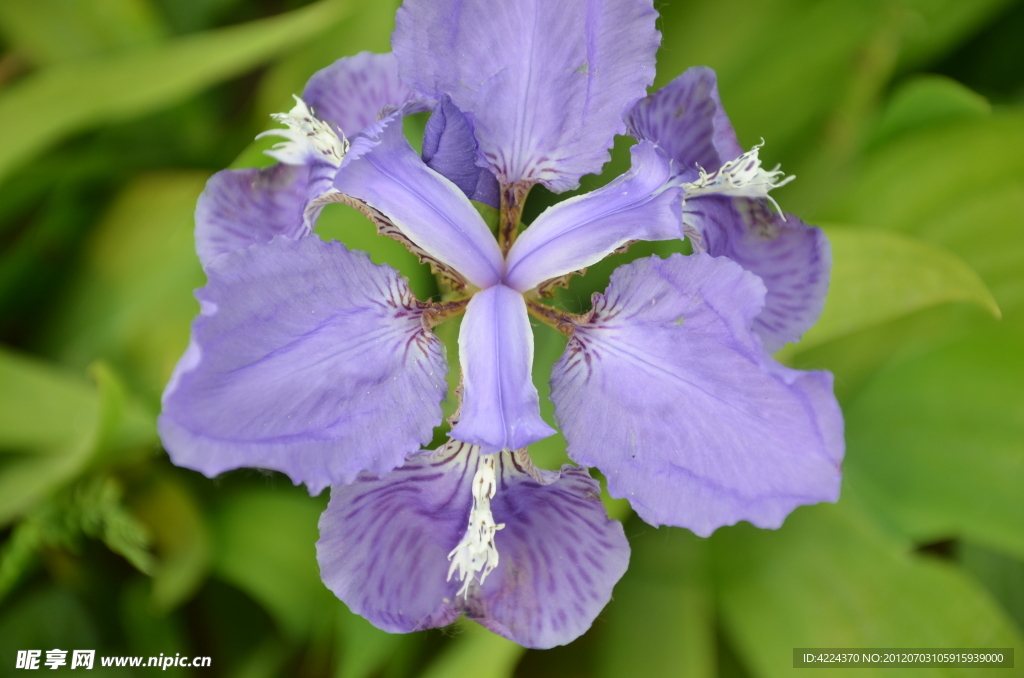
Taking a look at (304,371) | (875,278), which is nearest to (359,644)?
(304,371)

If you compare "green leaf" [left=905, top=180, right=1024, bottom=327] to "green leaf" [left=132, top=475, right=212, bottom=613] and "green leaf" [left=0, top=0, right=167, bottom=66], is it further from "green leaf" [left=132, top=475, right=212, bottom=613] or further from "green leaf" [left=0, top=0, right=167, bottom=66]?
"green leaf" [left=0, top=0, right=167, bottom=66]

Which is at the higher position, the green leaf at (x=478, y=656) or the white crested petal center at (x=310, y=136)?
the white crested petal center at (x=310, y=136)

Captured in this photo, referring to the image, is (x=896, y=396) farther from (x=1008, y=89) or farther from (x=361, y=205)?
(x=361, y=205)

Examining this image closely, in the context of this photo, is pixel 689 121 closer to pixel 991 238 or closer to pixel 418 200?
pixel 418 200

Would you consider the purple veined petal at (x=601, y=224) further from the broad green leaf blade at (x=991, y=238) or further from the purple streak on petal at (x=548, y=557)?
the broad green leaf blade at (x=991, y=238)

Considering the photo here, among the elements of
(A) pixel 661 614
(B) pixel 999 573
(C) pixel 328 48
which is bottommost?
(B) pixel 999 573

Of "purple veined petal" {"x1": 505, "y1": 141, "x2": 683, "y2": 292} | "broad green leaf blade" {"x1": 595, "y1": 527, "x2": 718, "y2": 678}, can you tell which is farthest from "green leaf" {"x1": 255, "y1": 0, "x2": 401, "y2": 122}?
"broad green leaf blade" {"x1": 595, "y1": 527, "x2": 718, "y2": 678}

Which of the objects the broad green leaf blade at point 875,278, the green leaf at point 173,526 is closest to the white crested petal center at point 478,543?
the broad green leaf blade at point 875,278
